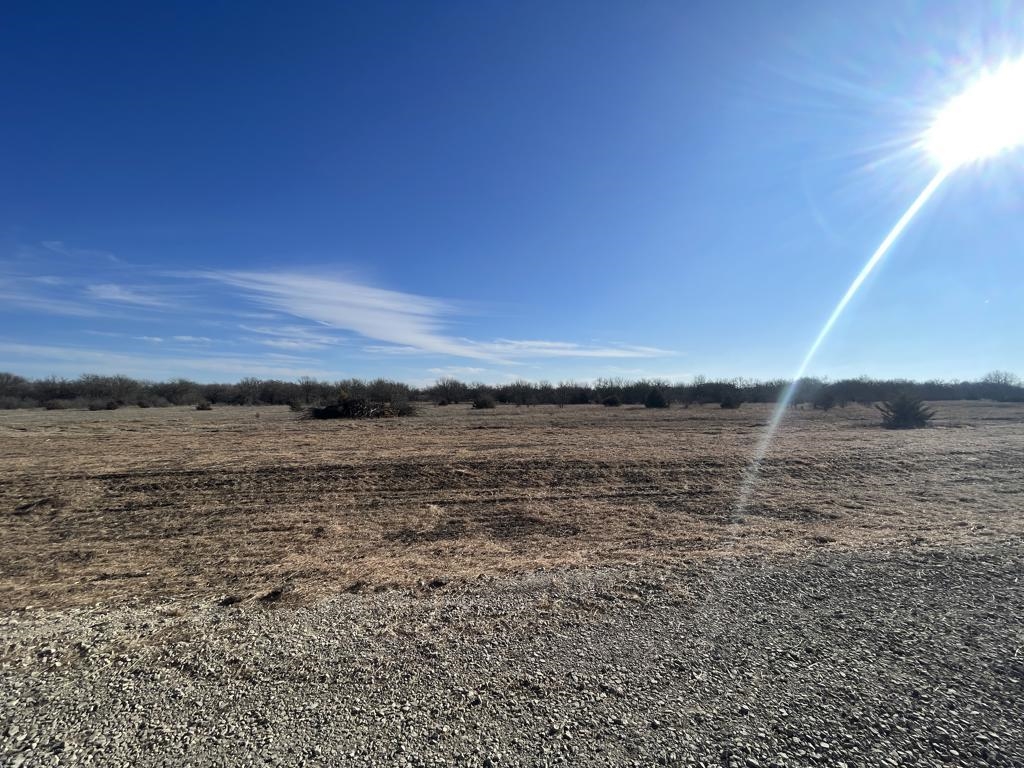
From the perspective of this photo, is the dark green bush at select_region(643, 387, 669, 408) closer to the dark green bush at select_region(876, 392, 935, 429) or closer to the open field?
the dark green bush at select_region(876, 392, 935, 429)

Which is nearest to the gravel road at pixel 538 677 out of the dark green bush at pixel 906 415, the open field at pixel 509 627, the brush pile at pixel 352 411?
the open field at pixel 509 627

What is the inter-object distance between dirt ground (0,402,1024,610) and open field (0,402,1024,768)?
0.26 feet

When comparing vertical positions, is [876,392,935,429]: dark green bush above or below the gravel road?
above

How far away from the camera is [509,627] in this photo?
4.19 meters

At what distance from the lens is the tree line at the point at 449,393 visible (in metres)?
45.9

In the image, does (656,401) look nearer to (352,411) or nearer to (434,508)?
(352,411)

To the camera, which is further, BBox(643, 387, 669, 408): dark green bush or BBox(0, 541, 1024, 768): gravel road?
BBox(643, 387, 669, 408): dark green bush

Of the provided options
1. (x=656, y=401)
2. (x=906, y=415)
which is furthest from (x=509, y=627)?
(x=656, y=401)

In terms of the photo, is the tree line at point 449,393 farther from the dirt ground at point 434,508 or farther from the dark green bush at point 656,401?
the dirt ground at point 434,508

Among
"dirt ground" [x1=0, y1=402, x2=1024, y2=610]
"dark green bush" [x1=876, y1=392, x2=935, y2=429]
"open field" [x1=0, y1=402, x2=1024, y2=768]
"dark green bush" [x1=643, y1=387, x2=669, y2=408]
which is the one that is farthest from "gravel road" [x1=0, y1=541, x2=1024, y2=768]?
"dark green bush" [x1=643, y1=387, x2=669, y2=408]

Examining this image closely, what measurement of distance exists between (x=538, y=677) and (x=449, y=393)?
5732 cm

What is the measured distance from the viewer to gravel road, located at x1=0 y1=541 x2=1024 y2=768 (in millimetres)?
2799

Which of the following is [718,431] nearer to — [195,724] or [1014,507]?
[1014,507]

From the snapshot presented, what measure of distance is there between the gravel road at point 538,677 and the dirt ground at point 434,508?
0.94m
